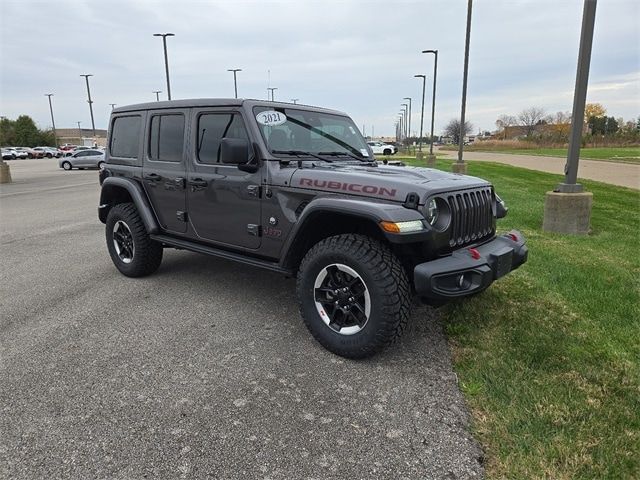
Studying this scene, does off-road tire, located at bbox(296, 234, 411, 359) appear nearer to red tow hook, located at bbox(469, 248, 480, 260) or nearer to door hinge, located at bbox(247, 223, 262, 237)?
red tow hook, located at bbox(469, 248, 480, 260)

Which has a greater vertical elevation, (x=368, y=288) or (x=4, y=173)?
(x=368, y=288)

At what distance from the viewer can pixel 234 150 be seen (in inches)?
136

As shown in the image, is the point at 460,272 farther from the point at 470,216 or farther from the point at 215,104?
the point at 215,104

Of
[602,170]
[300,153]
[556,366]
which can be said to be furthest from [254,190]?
[602,170]

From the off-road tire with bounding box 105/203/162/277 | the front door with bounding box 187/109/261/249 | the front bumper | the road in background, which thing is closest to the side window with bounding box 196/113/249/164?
the front door with bounding box 187/109/261/249

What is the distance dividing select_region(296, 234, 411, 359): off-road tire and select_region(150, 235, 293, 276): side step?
417 millimetres

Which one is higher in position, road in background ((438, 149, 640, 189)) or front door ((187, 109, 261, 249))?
front door ((187, 109, 261, 249))

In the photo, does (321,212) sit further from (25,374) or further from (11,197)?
(11,197)

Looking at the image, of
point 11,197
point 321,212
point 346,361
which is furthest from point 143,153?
point 11,197

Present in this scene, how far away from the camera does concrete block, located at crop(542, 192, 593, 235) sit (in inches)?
273

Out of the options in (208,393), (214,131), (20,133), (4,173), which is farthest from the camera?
(20,133)

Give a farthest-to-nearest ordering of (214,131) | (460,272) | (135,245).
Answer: (135,245) < (214,131) < (460,272)

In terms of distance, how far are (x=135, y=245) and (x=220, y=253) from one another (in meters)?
1.28

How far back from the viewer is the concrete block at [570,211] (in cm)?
693
